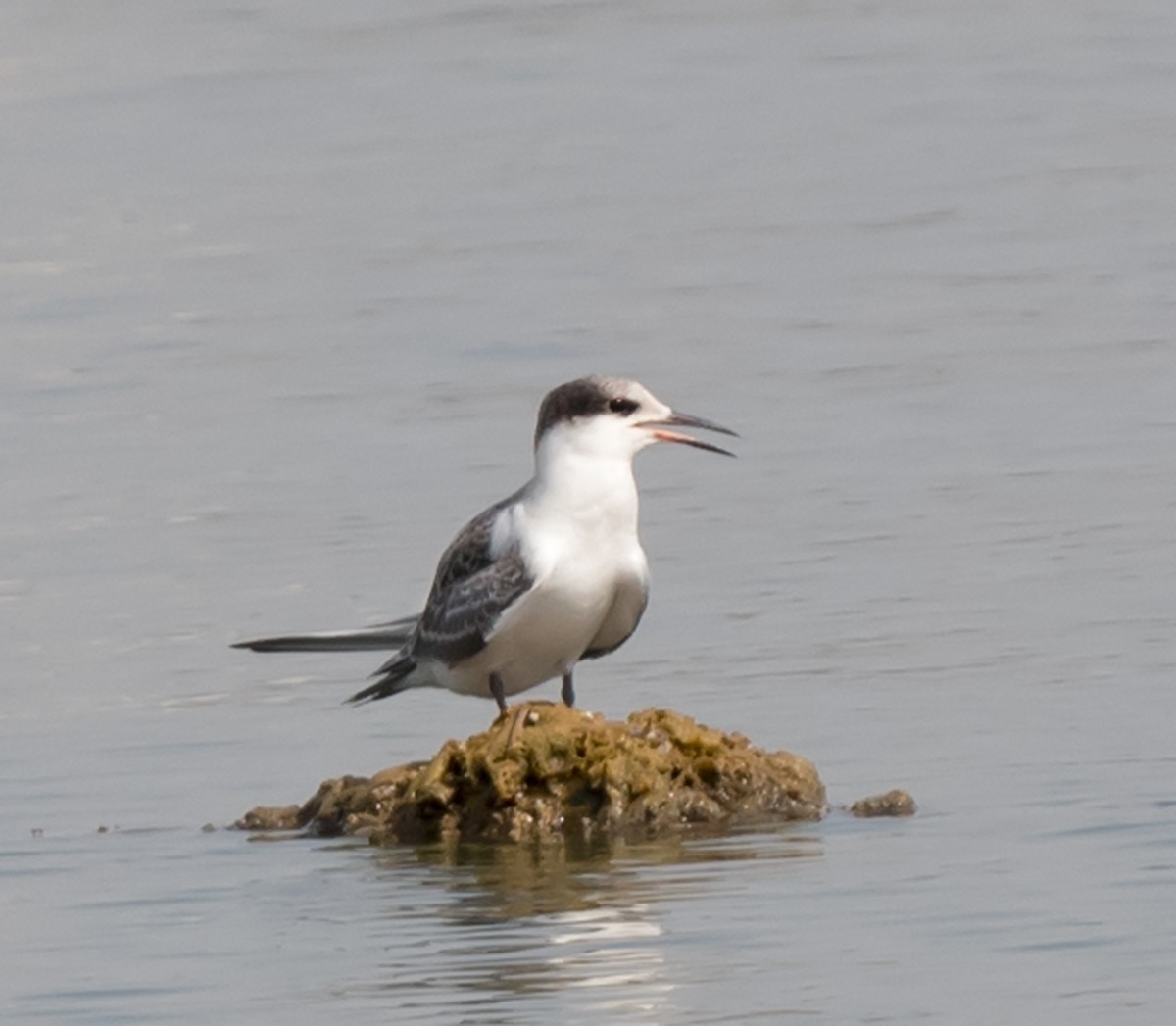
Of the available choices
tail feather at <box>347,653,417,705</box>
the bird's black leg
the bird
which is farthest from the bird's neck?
tail feather at <box>347,653,417,705</box>

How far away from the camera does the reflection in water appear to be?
26.4 feet

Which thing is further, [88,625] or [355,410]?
[355,410]

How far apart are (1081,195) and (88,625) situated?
10724 mm

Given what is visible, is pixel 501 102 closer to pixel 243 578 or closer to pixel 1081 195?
pixel 1081 195

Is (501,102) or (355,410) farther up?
(501,102)

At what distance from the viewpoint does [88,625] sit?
44.5ft

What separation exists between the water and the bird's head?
3.62 ft

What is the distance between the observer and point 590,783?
985 cm

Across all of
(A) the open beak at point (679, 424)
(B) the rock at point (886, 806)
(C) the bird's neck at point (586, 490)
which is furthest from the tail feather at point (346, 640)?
(B) the rock at point (886, 806)

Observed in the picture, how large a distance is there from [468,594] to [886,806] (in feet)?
4.38

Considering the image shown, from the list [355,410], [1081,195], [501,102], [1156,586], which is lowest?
[1156,586]

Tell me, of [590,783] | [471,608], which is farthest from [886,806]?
[471,608]

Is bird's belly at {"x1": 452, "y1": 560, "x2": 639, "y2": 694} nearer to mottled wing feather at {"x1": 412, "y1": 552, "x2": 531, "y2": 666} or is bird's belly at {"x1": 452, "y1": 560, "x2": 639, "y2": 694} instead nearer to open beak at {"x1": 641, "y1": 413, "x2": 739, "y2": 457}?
mottled wing feather at {"x1": 412, "y1": 552, "x2": 531, "y2": 666}

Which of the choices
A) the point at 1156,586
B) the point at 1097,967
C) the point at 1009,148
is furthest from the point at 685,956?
the point at 1009,148
